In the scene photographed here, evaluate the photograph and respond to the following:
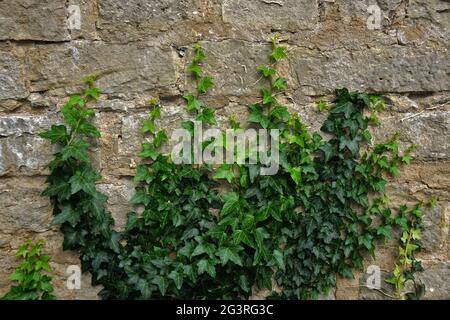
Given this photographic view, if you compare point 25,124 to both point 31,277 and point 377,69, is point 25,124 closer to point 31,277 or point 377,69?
Result: point 31,277

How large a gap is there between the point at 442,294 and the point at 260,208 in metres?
1.20

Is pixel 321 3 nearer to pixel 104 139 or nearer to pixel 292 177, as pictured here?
pixel 292 177

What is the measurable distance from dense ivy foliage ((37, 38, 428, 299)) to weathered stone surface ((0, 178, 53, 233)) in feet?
0.36

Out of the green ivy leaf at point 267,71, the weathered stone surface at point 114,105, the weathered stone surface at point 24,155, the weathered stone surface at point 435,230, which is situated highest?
the green ivy leaf at point 267,71

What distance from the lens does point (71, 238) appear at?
94.7 inches

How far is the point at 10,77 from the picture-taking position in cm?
235

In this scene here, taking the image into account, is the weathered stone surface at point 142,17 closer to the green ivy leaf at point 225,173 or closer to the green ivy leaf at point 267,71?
the green ivy leaf at point 267,71

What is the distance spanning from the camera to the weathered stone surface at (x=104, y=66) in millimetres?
2367

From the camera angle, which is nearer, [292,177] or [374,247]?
[292,177]

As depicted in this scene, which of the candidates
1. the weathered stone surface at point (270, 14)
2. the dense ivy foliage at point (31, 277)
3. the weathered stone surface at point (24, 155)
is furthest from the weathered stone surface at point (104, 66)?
the dense ivy foliage at point (31, 277)

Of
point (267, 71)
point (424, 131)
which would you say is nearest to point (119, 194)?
point (267, 71)

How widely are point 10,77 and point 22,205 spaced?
691 mm

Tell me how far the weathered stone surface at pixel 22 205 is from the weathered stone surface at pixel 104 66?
1.72 ft
